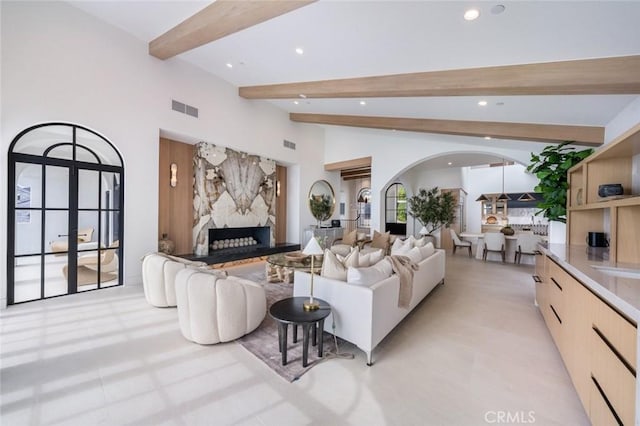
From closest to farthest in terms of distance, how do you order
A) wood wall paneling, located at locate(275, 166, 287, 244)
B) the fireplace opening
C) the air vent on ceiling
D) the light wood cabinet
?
the light wood cabinet
the air vent on ceiling
the fireplace opening
wood wall paneling, located at locate(275, 166, 287, 244)

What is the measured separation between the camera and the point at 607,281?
172 centimetres

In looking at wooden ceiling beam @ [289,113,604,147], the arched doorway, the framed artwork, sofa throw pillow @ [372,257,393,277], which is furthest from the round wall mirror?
the framed artwork

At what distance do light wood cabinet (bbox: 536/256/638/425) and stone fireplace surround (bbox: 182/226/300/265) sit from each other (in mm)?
6095

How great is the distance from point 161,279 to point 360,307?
9.44 feet

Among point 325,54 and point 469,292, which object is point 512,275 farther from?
point 325,54

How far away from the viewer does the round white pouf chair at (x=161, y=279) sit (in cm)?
360

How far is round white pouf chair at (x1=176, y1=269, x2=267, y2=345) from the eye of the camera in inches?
104

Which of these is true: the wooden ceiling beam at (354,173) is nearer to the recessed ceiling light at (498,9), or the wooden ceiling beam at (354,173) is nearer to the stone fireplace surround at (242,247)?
the stone fireplace surround at (242,247)

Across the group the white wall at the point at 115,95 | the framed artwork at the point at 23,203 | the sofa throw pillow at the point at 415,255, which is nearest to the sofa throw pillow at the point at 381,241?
the sofa throw pillow at the point at 415,255

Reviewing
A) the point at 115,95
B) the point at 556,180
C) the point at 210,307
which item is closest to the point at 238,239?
the point at 115,95

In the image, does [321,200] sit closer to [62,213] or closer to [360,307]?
[62,213]

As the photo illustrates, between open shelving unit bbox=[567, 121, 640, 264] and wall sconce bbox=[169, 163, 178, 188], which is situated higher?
wall sconce bbox=[169, 163, 178, 188]

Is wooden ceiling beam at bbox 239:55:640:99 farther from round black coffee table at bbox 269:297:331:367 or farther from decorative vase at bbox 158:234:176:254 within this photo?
decorative vase at bbox 158:234:176:254
